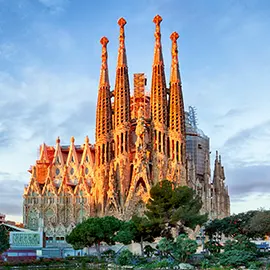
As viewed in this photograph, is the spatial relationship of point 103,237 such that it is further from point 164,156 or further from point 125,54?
point 125,54

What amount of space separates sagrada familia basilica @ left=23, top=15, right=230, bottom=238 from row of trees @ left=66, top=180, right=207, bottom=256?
16.0m

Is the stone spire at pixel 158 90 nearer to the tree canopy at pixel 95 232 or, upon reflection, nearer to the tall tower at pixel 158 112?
the tall tower at pixel 158 112

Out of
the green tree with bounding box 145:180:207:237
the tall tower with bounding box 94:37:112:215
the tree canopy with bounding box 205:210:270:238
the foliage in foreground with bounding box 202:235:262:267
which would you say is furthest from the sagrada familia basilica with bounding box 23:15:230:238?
the foliage in foreground with bounding box 202:235:262:267

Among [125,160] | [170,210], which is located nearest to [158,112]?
[125,160]

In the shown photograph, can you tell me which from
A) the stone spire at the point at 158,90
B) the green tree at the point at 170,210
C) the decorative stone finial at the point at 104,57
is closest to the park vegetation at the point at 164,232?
the green tree at the point at 170,210

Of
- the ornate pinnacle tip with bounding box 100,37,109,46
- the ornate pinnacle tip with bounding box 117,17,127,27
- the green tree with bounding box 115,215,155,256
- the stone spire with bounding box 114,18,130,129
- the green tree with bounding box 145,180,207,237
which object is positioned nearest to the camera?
the green tree with bounding box 115,215,155,256

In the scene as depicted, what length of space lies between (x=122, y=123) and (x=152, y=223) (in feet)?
76.1

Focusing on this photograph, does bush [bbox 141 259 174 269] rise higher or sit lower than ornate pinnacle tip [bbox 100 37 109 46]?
lower

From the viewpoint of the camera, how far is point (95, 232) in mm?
39750

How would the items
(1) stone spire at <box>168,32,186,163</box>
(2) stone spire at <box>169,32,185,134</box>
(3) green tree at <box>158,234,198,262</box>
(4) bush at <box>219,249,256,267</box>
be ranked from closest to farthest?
(4) bush at <box>219,249,256,267</box>
(3) green tree at <box>158,234,198,262</box>
(1) stone spire at <box>168,32,186,163</box>
(2) stone spire at <box>169,32,185,134</box>

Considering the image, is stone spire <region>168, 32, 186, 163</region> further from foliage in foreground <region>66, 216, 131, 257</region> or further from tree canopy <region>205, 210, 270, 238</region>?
foliage in foreground <region>66, 216, 131, 257</region>

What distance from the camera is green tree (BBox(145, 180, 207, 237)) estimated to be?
40.1 m

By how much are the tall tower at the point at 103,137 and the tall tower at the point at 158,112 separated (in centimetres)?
570

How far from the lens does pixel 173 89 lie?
207 ft
